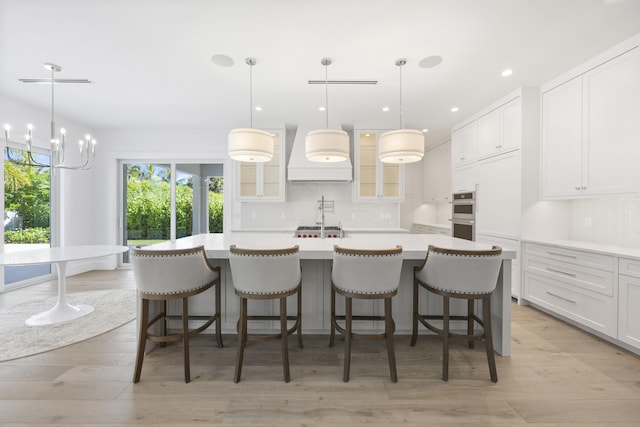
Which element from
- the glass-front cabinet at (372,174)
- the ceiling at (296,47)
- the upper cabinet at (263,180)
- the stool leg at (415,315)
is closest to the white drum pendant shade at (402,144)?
the ceiling at (296,47)

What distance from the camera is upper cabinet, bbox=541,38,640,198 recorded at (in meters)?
2.41

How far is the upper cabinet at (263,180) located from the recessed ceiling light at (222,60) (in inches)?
81.0

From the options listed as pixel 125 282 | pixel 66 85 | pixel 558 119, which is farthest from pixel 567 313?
pixel 66 85

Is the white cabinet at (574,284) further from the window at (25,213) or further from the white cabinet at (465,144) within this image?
the window at (25,213)

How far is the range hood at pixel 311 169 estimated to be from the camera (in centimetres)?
450

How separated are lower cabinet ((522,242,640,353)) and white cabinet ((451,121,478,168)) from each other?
1.65 m

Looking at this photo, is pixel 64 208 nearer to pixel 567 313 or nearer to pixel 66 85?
pixel 66 85

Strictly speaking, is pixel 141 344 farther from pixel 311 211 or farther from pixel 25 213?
pixel 25 213

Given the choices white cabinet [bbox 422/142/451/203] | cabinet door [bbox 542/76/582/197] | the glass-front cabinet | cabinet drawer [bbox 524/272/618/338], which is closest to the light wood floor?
cabinet drawer [bbox 524/272/618/338]

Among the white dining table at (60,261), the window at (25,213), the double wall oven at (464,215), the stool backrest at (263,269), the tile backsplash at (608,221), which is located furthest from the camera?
the double wall oven at (464,215)

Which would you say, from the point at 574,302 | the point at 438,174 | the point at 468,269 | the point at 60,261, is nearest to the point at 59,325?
the point at 60,261

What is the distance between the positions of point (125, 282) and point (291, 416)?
3906 millimetres

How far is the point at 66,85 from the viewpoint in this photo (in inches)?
131

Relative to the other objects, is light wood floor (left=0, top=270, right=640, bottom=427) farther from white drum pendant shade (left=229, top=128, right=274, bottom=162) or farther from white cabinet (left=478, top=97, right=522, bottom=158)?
white cabinet (left=478, top=97, right=522, bottom=158)
